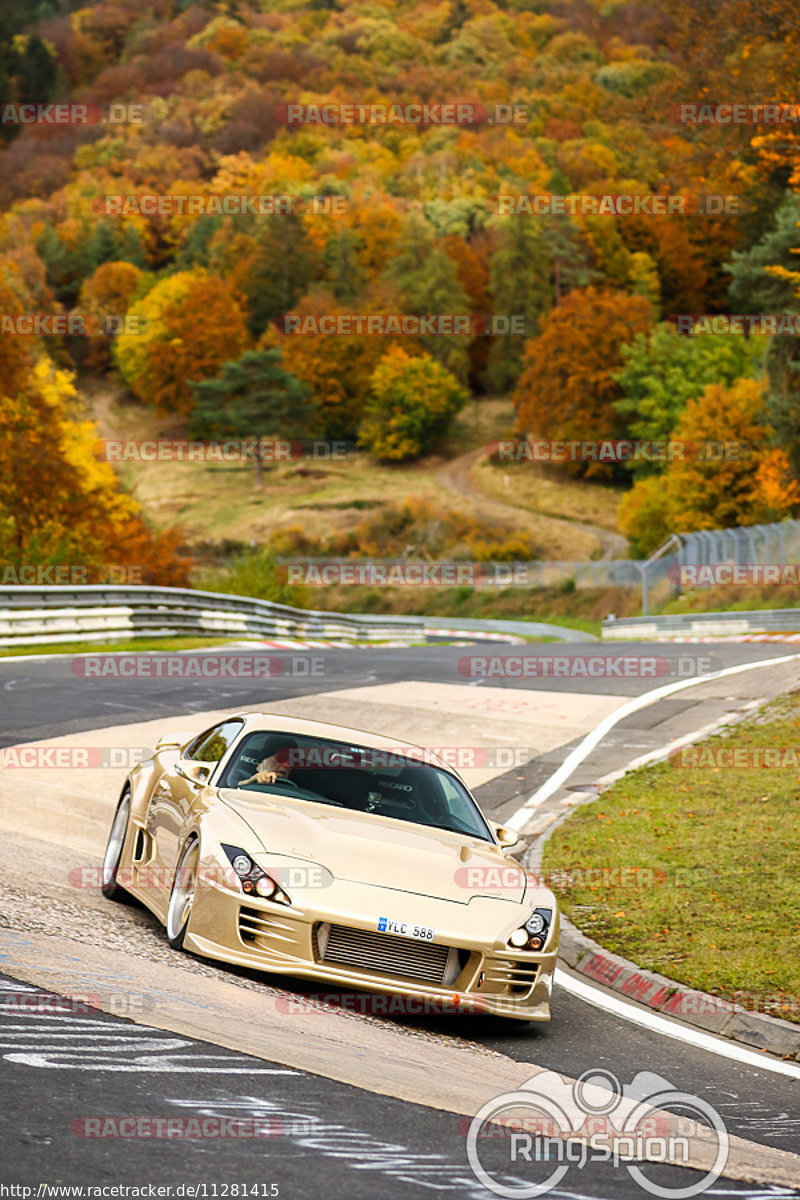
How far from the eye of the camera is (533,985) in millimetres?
7605

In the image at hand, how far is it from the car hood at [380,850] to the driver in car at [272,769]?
7.8 inches

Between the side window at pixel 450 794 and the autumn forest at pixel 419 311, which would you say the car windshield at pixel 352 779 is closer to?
the side window at pixel 450 794

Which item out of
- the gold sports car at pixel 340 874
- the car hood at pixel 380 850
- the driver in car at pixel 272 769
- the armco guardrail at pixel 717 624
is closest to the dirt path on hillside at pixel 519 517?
the armco guardrail at pixel 717 624

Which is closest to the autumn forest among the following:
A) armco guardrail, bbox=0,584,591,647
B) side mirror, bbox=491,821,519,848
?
armco guardrail, bbox=0,584,591,647

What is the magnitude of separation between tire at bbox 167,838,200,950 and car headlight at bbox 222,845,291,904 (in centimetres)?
34

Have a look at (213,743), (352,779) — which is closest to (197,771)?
(213,743)

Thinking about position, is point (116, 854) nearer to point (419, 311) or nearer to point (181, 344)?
point (419, 311)

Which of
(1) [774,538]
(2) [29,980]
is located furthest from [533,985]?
(1) [774,538]

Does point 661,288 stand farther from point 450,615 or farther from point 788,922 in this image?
point 788,922

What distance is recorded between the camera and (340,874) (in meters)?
7.47

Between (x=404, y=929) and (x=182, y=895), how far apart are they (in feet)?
4.38

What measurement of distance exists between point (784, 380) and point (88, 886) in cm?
6264

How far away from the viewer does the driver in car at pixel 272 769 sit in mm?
8586

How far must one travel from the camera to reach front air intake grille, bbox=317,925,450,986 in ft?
23.9
